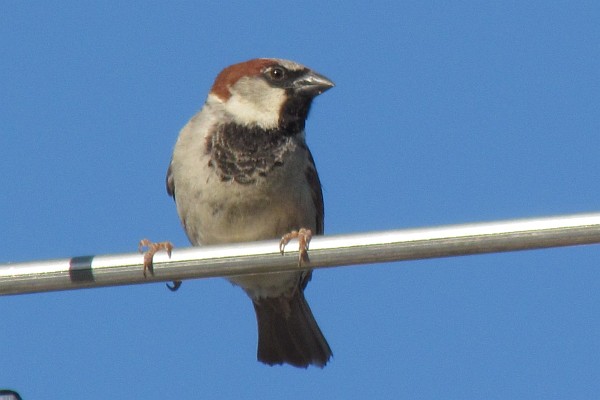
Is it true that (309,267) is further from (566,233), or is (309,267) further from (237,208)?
(237,208)

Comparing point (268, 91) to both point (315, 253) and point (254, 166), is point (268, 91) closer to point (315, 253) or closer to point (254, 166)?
point (254, 166)

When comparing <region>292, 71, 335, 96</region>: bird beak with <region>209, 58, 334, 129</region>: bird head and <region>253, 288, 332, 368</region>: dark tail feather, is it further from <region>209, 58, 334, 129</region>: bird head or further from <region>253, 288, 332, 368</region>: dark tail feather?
<region>253, 288, 332, 368</region>: dark tail feather

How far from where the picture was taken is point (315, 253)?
3.09 meters

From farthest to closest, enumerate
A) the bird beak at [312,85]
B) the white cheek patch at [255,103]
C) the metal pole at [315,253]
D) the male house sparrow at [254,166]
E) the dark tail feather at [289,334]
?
→ the dark tail feather at [289,334] → the bird beak at [312,85] → the white cheek patch at [255,103] → the male house sparrow at [254,166] → the metal pole at [315,253]

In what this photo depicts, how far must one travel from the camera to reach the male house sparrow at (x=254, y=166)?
5.09 meters

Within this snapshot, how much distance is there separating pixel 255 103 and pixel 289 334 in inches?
48.3

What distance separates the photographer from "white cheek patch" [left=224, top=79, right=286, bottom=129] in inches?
208

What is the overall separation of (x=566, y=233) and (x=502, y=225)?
16 cm

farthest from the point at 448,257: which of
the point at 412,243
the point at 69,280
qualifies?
the point at 69,280

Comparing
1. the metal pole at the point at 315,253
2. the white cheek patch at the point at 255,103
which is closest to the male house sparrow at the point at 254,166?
the white cheek patch at the point at 255,103

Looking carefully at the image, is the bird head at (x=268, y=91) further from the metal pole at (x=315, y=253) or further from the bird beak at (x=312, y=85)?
the metal pole at (x=315, y=253)

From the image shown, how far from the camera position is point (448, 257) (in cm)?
296

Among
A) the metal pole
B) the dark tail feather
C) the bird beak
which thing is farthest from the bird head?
the metal pole

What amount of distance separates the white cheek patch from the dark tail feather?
1029 mm
